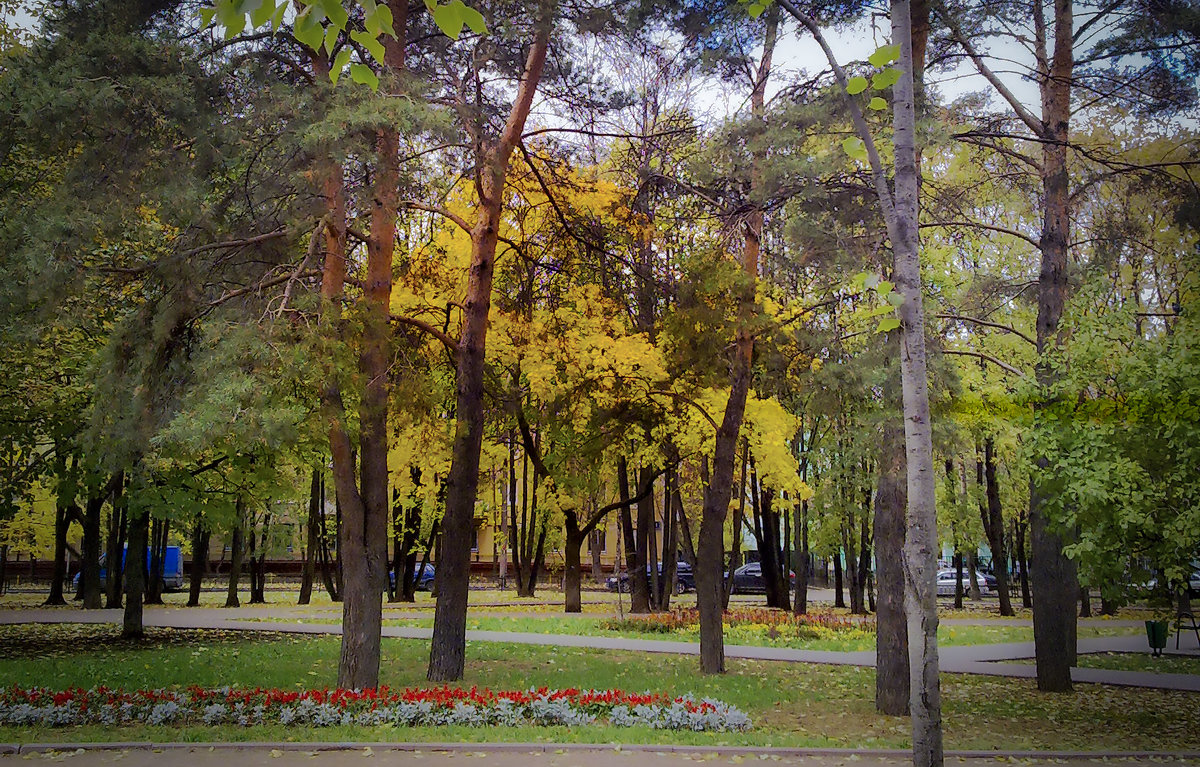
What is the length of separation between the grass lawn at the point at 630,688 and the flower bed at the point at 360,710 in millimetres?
256

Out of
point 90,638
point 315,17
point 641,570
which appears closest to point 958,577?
point 641,570

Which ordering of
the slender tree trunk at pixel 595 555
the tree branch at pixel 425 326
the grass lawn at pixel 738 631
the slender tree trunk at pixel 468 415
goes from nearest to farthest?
the tree branch at pixel 425 326 → the slender tree trunk at pixel 468 415 → the grass lawn at pixel 738 631 → the slender tree trunk at pixel 595 555

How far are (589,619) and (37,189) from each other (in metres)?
16.1

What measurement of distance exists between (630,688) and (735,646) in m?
6.28

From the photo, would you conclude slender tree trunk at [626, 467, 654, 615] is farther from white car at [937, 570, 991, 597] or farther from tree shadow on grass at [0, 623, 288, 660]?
white car at [937, 570, 991, 597]

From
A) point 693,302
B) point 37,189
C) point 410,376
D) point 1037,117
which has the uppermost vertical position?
point 1037,117

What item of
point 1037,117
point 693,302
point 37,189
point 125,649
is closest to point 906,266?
point 693,302

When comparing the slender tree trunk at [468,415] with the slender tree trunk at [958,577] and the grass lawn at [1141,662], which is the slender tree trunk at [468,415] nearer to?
the grass lawn at [1141,662]

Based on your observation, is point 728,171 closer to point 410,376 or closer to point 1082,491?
point 410,376

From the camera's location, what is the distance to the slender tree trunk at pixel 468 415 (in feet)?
40.4

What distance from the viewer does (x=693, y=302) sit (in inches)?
523

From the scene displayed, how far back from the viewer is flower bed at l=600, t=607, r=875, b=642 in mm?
20031

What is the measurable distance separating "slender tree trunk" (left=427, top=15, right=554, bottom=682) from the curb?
4.21 metres

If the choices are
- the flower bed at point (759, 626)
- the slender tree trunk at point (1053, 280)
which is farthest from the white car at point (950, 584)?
the slender tree trunk at point (1053, 280)
